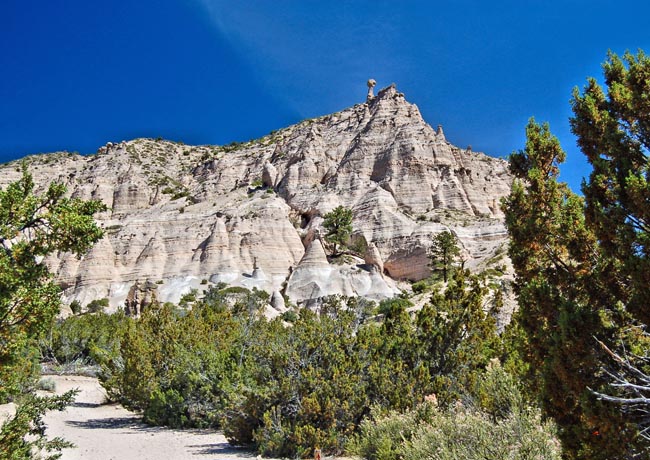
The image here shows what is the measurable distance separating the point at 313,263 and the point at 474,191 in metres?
29.3

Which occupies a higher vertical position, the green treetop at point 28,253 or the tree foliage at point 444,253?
the tree foliage at point 444,253

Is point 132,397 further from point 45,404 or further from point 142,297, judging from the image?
point 142,297

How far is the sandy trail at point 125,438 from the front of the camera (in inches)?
491

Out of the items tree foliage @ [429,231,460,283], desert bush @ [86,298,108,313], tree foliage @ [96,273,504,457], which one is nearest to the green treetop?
tree foliage @ [96,273,504,457]

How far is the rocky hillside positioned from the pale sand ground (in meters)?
28.3

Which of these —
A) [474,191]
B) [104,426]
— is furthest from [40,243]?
[474,191]

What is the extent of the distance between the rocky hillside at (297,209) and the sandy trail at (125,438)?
28454 mm

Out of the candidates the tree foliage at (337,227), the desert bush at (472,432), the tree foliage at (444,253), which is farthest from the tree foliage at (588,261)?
the tree foliage at (337,227)

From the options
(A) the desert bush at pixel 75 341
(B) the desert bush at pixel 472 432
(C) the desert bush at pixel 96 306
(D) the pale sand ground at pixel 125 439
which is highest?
(C) the desert bush at pixel 96 306

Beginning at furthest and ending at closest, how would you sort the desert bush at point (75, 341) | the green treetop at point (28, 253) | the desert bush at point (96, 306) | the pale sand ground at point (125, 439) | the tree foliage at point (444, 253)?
the desert bush at point (96, 306) < the tree foliage at point (444, 253) < the desert bush at point (75, 341) < the pale sand ground at point (125, 439) < the green treetop at point (28, 253)

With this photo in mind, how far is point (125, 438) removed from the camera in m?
15.0

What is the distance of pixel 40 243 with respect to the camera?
7059 millimetres

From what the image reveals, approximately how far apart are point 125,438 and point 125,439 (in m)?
0.19

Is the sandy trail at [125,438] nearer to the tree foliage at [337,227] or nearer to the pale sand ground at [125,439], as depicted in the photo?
the pale sand ground at [125,439]
